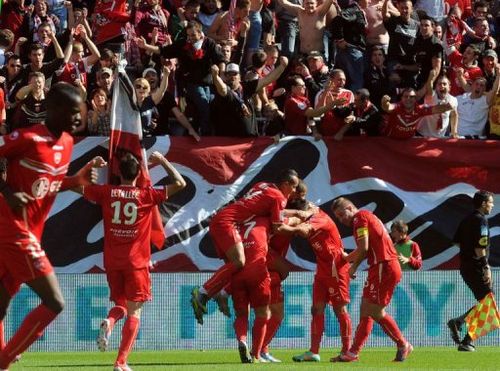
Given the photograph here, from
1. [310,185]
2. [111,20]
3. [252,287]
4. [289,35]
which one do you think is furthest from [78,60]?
[252,287]

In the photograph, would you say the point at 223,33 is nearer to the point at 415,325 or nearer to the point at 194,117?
the point at 194,117

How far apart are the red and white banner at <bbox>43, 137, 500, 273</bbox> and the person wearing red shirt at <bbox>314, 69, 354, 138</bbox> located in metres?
0.26

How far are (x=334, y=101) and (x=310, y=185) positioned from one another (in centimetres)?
123

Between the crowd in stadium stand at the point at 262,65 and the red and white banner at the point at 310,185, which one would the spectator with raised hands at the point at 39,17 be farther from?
the red and white banner at the point at 310,185

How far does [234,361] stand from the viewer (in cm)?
1521

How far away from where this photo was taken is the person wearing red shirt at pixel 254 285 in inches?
585

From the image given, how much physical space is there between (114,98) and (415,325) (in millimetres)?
5293

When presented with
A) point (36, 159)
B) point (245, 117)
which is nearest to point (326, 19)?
point (245, 117)

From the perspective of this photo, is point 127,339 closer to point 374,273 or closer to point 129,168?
point 129,168

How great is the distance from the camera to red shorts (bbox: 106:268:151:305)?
13.3m

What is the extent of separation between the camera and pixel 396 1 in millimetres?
22969

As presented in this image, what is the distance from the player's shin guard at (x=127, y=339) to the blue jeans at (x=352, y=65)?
27.8 feet

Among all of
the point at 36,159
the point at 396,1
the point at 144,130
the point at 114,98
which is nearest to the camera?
the point at 36,159

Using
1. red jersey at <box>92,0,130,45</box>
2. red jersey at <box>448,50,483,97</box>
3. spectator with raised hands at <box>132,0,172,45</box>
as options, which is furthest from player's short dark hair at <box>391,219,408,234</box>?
red jersey at <box>92,0,130,45</box>
